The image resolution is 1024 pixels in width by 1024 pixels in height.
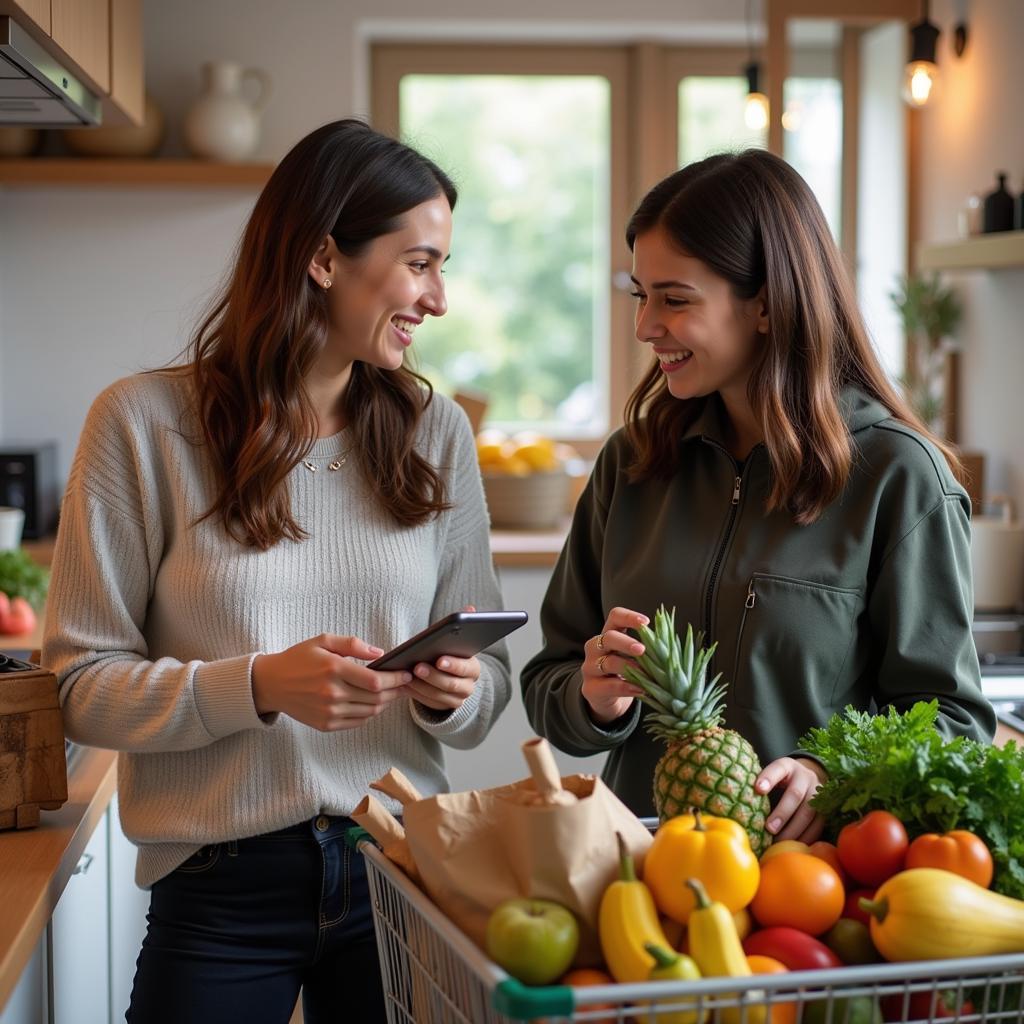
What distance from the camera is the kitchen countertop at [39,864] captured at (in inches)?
51.5

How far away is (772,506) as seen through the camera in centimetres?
152

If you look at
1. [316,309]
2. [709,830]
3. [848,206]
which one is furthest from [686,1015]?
[848,206]

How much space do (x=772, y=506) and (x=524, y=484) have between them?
7.40 feet

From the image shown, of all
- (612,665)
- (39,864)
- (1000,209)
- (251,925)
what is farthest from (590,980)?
(1000,209)

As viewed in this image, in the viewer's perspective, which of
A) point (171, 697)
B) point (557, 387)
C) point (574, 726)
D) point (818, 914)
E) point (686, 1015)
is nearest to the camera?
point (686, 1015)

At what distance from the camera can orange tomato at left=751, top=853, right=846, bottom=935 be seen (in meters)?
1.03

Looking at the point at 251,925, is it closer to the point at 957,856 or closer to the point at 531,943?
the point at 531,943

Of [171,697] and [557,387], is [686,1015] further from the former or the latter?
[557,387]

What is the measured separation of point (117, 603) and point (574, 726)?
517 mm

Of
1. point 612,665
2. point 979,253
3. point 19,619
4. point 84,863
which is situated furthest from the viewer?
point 979,253

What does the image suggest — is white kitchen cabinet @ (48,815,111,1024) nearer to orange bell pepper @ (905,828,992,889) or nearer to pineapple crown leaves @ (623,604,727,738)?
pineapple crown leaves @ (623,604,727,738)

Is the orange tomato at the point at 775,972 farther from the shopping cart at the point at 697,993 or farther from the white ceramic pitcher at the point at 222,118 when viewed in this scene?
the white ceramic pitcher at the point at 222,118

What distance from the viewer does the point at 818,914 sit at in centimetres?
103

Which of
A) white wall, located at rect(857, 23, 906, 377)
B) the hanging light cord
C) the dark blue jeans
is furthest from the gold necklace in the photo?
the hanging light cord
